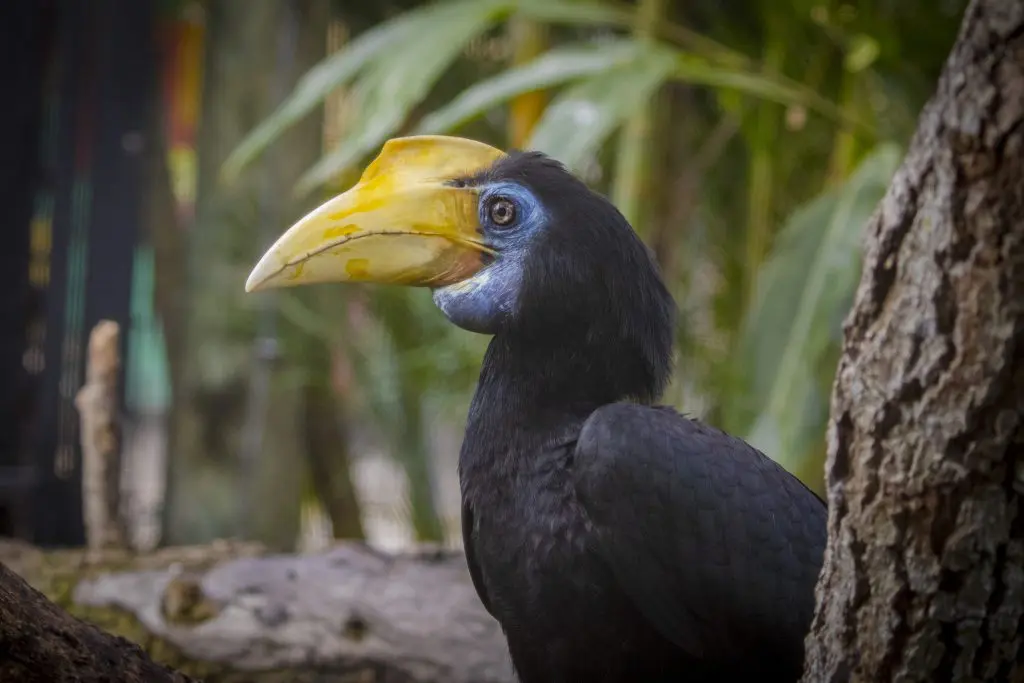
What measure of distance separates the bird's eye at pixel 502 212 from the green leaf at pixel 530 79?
36.0 inches

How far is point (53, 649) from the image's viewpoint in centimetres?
86

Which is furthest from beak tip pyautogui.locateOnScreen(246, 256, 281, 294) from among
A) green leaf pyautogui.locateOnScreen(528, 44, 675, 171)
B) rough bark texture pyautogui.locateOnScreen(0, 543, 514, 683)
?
green leaf pyautogui.locateOnScreen(528, 44, 675, 171)

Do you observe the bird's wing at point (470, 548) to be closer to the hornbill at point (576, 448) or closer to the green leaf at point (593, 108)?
the hornbill at point (576, 448)

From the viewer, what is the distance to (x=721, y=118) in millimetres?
3277

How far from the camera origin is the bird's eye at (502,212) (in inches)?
45.8

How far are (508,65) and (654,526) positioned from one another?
2441 millimetres

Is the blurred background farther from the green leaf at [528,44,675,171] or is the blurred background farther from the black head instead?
the black head

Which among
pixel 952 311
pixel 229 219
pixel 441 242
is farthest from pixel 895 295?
pixel 229 219

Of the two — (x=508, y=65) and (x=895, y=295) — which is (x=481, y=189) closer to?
(x=895, y=295)

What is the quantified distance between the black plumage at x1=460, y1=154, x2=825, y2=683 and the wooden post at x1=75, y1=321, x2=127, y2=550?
0.90 m

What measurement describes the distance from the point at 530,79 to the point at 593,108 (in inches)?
7.2

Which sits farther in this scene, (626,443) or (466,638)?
(466,638)

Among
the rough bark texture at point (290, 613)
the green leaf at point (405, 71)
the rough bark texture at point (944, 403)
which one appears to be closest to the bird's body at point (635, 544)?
the rough bark texture at point (944, 403)

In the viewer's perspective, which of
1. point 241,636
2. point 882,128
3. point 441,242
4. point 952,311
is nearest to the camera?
point 952,311
